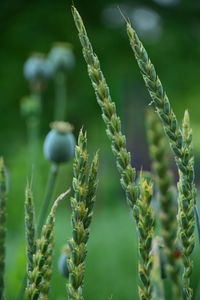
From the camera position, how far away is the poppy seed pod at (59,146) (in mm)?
654

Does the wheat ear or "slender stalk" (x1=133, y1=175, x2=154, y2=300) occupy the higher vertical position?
the wheat ear

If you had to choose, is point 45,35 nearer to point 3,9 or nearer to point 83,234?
point 3,9

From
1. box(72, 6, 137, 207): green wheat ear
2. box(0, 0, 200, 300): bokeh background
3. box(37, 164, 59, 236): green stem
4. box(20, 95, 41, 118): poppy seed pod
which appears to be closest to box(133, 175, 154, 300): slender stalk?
box(72, 6, 137, 207): green wheat ear

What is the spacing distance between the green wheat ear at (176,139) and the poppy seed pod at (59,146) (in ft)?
1.27

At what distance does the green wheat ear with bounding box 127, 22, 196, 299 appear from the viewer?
26cm

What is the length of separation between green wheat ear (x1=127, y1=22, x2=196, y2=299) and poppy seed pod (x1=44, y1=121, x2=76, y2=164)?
0.39 metres

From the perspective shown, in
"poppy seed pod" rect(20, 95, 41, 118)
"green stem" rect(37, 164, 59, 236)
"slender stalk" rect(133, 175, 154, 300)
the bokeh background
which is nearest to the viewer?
"slender stalk" rect(133, 175, 154, 300)

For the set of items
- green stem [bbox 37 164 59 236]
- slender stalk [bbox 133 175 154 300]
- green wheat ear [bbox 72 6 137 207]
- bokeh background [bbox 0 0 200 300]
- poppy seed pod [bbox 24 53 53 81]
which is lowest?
slender stalk [bbox 133 175 154 300]

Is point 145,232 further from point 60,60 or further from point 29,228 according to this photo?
point 60,60

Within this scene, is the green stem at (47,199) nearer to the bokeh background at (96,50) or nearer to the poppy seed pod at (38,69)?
the poppy seed pod at (38,69)

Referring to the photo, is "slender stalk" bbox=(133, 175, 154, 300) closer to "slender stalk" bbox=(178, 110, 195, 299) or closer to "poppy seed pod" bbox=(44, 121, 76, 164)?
"slender stalk" bbox=(178, 110, 195, 299)

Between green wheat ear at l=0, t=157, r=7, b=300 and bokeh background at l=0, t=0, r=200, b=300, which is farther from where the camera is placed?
bokeh background at l=0, t=0, r=200, b=300

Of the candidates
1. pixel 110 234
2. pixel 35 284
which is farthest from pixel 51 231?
pixel 110 234

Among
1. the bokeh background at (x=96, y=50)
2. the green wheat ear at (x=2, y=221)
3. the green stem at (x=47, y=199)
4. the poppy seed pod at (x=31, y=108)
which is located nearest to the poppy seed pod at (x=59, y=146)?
the green stem at (x=47, y=199)
